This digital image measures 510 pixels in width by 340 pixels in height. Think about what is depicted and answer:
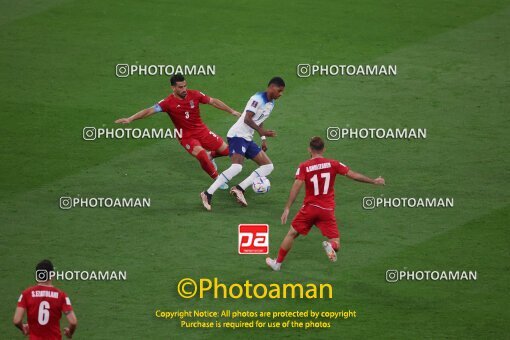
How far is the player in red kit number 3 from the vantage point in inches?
672

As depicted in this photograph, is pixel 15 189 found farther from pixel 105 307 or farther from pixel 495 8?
pixel 495 8

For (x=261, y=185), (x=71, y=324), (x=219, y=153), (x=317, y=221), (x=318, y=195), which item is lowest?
(x=71, y=324)

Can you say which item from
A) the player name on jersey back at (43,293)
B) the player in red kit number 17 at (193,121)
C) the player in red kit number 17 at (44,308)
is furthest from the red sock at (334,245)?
the player name on jersey back at (43,293)

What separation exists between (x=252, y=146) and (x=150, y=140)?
2868 mm

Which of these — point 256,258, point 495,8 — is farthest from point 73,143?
point 495,8

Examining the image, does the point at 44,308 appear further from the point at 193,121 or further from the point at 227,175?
the point at 193,121

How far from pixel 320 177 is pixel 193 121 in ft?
12.4

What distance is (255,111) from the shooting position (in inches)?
763

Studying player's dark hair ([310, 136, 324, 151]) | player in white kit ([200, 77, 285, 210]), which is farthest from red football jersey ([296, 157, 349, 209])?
player in white kit ([200, 77, 285, 210])

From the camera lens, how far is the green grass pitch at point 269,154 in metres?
17.1

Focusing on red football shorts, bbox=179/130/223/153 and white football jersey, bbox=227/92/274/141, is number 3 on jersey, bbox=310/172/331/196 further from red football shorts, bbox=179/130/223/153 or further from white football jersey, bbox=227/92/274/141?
red football shorts, bbox=179/130/223/153

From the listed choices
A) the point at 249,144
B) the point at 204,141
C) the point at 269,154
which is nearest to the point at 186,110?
the point at 204,141

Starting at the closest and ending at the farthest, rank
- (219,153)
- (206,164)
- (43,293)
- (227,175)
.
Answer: (43,293) → (227,175) → (206,164) → (219,153)

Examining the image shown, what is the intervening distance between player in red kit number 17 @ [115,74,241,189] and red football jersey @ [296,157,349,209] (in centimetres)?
300
